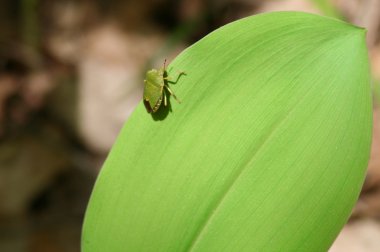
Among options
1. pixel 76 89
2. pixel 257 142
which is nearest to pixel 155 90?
pixel 257 142

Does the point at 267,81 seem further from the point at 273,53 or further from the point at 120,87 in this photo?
the point at 120,87

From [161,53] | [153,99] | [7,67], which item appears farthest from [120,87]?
[153,99]

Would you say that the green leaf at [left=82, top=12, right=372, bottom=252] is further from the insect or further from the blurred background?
the blurred background

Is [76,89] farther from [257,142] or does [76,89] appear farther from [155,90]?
[257,142]

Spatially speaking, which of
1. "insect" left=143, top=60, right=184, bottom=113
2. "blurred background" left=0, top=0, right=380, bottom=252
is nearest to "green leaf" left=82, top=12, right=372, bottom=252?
"insect" left=143, top=60, right=184, bottom=113

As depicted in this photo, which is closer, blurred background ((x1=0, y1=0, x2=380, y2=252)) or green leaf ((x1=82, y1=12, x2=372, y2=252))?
green leaf ((x1=82, y1=12, x2=372, y2=252))

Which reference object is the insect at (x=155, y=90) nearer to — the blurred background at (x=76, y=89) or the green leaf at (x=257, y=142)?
the green leaf at (x=257, y=142)
